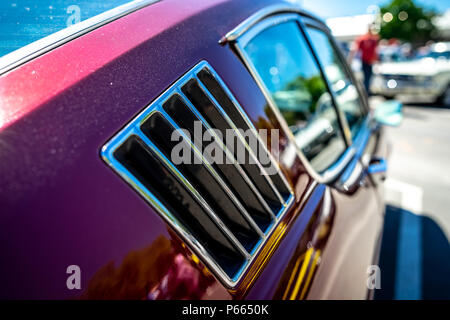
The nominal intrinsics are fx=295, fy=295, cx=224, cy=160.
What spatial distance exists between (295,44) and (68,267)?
67.9 inches

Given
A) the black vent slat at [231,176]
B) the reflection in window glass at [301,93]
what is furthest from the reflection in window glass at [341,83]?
the black vent slat at [231,176]

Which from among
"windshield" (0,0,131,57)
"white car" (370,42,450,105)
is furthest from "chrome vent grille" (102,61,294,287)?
"white car" (370,42,450,105)

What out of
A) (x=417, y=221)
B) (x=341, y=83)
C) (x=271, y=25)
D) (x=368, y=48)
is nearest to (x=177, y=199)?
(x=271, y=25)

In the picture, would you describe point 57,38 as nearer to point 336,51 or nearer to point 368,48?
point 336,51

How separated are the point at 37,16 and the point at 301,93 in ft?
5.44

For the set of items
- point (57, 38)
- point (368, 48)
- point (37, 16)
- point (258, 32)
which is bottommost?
point (368, 48)

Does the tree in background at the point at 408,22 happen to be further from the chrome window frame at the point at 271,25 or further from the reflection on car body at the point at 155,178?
the reflection on car body at the point at 155,178

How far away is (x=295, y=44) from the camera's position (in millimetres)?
1835

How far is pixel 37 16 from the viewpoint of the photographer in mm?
989

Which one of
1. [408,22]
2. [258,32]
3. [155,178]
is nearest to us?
[155,178]

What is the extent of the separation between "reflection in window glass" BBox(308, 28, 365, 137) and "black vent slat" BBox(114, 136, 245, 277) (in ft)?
4.88

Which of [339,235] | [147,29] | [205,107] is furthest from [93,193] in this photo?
[339,235]

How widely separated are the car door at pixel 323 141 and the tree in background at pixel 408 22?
57540 millimetres
